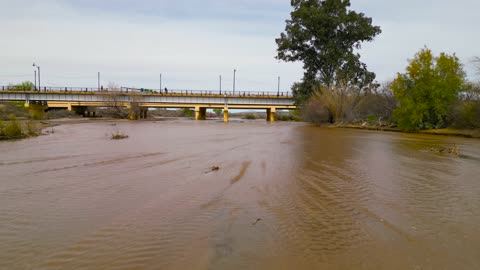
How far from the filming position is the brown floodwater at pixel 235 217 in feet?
12.0

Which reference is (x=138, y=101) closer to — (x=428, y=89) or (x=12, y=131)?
(x=12, y=131)

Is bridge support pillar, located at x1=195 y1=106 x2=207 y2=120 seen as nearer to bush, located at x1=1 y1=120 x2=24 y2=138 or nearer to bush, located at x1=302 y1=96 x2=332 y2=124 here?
bush, located at x1=302 y1=96 x2=332 y2=124

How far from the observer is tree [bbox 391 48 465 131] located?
89.7ft

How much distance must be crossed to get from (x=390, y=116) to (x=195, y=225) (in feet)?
118

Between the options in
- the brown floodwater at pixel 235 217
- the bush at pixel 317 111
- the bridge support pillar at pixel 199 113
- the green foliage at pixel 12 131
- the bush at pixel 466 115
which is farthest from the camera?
the bridge support pillar at pixel 199 113

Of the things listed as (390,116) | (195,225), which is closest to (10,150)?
(195,225)

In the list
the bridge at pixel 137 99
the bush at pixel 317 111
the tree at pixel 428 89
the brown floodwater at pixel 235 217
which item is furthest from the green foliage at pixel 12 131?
the bridge at pixel 137 99

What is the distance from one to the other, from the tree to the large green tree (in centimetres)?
1210

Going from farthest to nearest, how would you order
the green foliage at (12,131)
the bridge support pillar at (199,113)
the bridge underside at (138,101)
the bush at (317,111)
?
the bridge support pillar at (199,113)
the bridge underside at (138,101)
the bush at (317,111)
the green foliage at (12,131)

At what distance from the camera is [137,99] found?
2322 inches

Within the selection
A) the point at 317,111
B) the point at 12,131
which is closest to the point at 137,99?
the point at 317,111

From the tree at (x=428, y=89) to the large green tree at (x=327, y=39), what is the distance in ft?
39.7

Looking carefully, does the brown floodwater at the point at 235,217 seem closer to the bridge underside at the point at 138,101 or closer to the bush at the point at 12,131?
the bush at the point at 12,131

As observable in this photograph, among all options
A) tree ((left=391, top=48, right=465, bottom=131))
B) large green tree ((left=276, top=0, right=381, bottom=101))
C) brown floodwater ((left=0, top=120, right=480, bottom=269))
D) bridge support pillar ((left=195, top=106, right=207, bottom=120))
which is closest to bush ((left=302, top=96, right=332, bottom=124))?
large green tree ((left=276, top=0, right=381, bottom=101))
